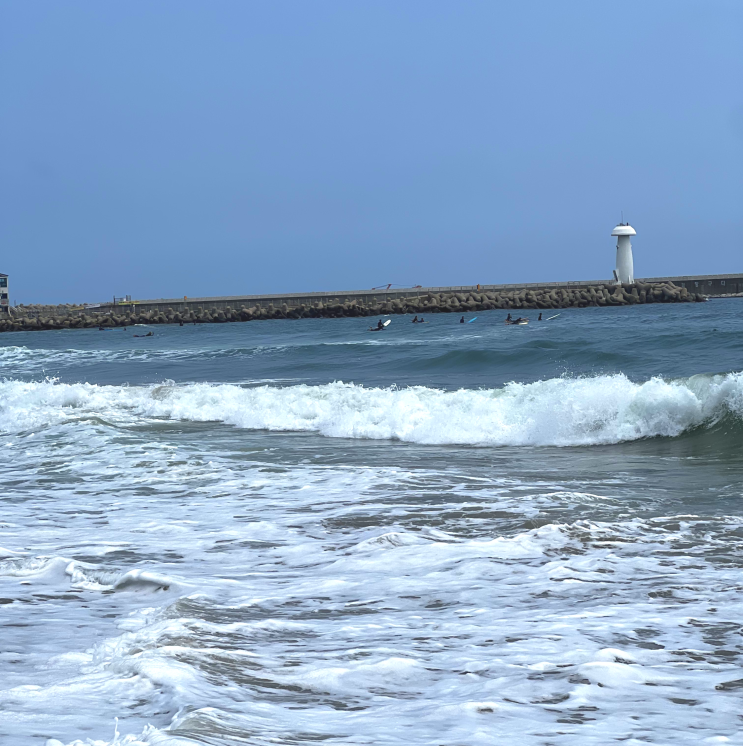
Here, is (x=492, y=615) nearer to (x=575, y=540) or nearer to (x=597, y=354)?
(x=575, y=540)

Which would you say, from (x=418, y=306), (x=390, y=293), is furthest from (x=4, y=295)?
(x=418, y=306)

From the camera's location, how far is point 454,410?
12180 mm

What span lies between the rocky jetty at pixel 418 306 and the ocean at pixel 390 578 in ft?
138

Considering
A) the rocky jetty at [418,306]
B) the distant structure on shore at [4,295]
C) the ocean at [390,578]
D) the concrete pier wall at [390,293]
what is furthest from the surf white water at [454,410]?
the distant structure on shore at [4,295]

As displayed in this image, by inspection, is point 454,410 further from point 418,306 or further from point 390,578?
point 418,306

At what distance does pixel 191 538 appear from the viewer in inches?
216

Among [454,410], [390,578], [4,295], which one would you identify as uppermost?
[4,295]

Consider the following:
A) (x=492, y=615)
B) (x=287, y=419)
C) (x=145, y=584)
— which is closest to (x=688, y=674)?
(x=492, y=615)

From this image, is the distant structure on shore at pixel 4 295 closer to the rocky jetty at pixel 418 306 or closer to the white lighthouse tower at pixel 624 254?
the rocky jetty at pixel 418 306

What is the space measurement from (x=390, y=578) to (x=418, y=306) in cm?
4973

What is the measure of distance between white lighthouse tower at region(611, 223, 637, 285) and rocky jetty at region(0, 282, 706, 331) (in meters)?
1.50

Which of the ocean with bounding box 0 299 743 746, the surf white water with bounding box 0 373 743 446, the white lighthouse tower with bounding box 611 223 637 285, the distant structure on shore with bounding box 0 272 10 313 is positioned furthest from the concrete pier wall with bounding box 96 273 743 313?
the ocean with bounding box 0 299 743 746

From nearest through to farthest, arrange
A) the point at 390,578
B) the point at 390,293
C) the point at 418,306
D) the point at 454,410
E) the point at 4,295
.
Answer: the point at 390,578 < the point at 454,410 < the point at 418,306 < the point at 390,293 < the point at 4,295

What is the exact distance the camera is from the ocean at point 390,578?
2.76m
